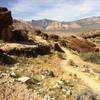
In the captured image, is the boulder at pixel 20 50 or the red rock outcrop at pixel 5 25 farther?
the red rock outcrop at pixel 5 25

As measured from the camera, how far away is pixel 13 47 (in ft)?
69.8

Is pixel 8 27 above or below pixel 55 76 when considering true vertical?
above

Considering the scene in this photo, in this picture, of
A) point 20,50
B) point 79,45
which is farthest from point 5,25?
point 79,45

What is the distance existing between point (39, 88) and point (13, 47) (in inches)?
303

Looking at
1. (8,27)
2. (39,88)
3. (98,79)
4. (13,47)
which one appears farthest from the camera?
(8,27)

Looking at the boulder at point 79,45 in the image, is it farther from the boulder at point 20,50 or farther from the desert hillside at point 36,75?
the boulder at point 20,50

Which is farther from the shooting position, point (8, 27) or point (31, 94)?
point (8, 27)

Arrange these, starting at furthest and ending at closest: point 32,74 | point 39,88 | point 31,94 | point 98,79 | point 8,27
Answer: point 8,27 < point 98,79 < point 32,74 < point 39,88 < point 31,94

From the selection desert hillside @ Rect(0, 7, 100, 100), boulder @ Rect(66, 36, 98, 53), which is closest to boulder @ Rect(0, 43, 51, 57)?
desert hillside @ Rect(0, 7, 100, 100)

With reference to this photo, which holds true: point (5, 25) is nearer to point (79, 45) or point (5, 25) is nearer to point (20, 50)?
point (20, 50)

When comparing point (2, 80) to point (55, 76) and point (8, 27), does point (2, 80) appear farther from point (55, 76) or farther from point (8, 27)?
point (8, 27)

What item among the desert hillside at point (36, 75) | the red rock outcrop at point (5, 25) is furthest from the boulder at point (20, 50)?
the red rock outcrop at point (5, 25)

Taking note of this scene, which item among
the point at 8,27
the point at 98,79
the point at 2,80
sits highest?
the point at 8,27

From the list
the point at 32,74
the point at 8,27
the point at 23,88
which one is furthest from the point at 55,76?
the point at 8,27
